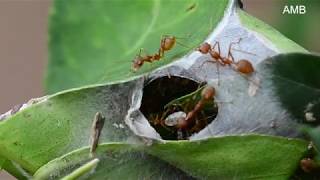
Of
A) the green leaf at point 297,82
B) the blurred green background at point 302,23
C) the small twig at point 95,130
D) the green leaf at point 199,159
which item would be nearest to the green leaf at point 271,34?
the green leaf at point 297,82

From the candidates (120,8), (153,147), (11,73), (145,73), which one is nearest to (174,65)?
(145,73)

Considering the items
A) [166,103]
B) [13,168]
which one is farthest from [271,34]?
[13,168]

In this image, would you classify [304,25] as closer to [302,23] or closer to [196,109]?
[302,23]

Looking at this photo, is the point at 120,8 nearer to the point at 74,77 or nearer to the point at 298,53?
the point at 74,77

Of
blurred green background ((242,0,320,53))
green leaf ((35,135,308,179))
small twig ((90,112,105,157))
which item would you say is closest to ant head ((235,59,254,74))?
green leaf ((35,135,308,179))

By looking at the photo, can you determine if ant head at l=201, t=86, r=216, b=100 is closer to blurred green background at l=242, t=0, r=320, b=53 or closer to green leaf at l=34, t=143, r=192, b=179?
green leaf at l=34, t=143, r=192, b=179

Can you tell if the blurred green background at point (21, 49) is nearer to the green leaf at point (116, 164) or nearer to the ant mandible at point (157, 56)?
the ant mandible at point (157, 56)

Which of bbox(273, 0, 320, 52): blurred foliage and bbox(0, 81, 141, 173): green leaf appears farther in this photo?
bbox(273, 0, 320, 52): blurred foliage

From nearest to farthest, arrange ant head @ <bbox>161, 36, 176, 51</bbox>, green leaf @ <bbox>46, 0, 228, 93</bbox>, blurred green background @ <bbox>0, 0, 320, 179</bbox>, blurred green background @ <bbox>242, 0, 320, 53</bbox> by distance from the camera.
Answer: ant head @ <bbox>161, 36, 176, 51</bbox>, green leaf @ <bbox>46, 0, 228, 93</bbox>, blurred green background @ <bbox>242, 0, 320, 53</bbox>, blurred green background @ <bbox>0, 0, 320, 179</bbox>
